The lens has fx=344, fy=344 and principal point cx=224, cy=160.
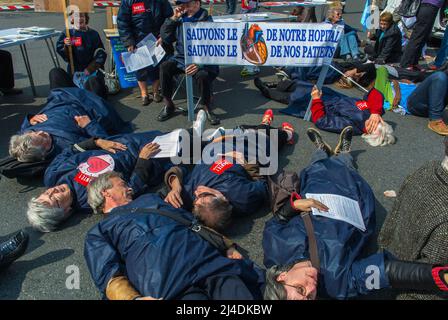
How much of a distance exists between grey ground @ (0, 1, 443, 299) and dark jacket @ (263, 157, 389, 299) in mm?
303

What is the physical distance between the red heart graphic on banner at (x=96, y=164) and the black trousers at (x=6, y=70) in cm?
330

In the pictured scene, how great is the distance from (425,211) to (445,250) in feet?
0.74

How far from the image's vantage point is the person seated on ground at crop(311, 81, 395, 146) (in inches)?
167

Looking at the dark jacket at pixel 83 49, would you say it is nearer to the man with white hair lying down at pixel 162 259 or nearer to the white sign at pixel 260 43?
the white sign at pixel 260 43

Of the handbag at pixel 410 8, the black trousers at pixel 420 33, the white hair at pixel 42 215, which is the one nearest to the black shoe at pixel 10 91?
the white hair at pixel 42 215

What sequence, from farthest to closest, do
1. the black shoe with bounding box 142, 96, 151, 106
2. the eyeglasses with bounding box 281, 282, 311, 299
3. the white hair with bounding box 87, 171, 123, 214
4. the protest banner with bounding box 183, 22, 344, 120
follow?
1. the black shoe with bounding box 142, 96, 151, 106
2. the protest banner with bounding box 183, 22, 344, 120
3. the white hair with bounding box 87, 171, 123, 214
4. the eyeglasses with bounding box 281, 282, 311, 299

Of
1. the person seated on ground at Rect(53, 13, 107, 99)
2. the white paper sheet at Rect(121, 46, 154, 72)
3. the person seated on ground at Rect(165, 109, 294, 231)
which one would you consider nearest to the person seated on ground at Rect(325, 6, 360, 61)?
the white paper sheet at Rect(121, 46, 154, 72)

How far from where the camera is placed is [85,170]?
125 inches

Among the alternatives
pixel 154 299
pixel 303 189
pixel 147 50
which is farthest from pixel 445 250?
pixel 147 50

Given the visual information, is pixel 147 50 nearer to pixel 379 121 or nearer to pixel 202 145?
pixel 202 145

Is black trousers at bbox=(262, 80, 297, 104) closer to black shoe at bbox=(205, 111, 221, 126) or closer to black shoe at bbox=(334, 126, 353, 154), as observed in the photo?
black shoe at bbox=(205, 111, 221, 126)

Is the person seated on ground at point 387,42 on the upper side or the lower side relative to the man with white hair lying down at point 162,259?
upper

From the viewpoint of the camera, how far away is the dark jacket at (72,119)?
12.2ft

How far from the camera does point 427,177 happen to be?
2004 millimetres
